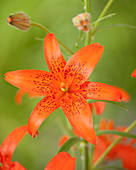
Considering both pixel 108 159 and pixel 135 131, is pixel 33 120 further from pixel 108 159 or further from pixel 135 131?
pixel 135 131

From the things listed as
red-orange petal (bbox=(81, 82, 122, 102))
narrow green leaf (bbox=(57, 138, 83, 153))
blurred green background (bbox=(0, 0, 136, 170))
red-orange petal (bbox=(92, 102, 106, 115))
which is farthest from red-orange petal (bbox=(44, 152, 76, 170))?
blurred green background (bbox=(0, 0, 136, 170))

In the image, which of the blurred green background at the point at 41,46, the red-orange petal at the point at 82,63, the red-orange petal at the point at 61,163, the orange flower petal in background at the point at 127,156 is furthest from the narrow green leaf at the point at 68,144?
the blurred green background at the point at 41,46

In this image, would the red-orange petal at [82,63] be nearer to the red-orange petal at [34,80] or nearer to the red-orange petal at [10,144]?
the red-orange petal at [34,80]

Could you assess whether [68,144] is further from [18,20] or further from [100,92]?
[18,20]

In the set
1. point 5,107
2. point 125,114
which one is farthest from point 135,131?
point 5,107

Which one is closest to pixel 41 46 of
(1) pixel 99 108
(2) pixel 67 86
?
(1) pixel 99 108

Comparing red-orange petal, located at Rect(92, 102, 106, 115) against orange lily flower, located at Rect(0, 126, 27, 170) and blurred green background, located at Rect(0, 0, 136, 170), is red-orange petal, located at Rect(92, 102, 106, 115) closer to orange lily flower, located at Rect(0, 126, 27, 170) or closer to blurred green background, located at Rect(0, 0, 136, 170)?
orange lily flower, located at Rect(0, 126, 27, 170)

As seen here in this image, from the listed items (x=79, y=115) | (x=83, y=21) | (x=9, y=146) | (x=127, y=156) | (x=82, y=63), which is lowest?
(x=127, y=156)
